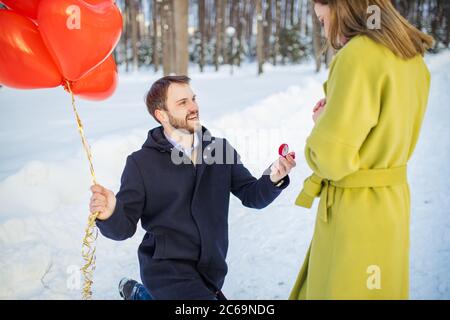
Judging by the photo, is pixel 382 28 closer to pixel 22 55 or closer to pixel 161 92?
pixel 161 92

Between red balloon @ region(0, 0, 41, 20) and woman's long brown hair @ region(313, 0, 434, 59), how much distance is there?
1617 millimetres

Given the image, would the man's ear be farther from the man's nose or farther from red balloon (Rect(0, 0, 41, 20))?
red balloon (Rect(0, 0, 41, 20))

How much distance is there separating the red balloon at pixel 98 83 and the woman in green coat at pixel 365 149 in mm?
1498

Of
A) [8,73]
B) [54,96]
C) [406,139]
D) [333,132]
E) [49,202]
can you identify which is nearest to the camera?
[333,132]

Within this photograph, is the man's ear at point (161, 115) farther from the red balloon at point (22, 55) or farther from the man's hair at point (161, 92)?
the red balloon at point (22, 55)

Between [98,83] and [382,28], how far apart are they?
5.80 feet

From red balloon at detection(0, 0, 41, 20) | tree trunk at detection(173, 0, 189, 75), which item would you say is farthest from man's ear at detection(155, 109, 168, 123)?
tree trunk at detection(173, 0, 189, 75)

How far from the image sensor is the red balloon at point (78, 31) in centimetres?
221

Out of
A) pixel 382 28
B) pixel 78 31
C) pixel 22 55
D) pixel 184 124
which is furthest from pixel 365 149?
pixel 22 55

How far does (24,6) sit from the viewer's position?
7.65 ft
